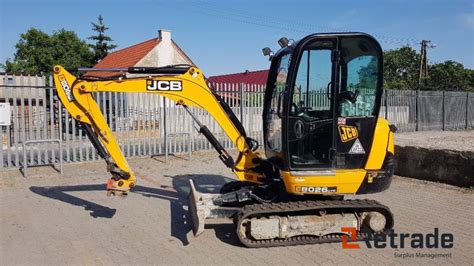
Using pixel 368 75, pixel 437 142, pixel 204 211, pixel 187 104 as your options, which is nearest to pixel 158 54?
pixel 437 142

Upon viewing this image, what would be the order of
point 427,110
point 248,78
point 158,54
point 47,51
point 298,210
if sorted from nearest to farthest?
point 298,210, point 427,110, point 158,54, point 248,78, point 47,51

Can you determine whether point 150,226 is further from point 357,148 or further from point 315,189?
point 357,148

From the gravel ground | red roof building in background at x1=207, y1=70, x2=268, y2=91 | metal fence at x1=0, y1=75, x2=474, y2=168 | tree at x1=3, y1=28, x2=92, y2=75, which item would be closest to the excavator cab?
the gravel ground

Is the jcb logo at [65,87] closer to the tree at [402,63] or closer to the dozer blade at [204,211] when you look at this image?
the dozer blade at [204,211]

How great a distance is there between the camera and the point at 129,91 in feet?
16.9

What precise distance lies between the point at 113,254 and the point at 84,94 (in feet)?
6.82

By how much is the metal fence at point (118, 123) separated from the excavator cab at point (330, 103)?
6.10 meters

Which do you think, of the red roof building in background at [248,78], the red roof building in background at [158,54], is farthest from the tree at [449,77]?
the red roof building in background at [158,54]

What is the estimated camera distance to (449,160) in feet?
27.7

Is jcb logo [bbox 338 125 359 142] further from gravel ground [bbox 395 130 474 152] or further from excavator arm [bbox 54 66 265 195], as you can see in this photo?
gravel ground [bbox 395 130 474 152]

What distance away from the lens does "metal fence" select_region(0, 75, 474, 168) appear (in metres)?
9.85

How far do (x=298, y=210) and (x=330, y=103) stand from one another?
1370 mm

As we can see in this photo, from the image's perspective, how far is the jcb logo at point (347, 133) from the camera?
496 centimetres

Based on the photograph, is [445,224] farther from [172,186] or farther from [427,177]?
[172,186]
